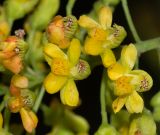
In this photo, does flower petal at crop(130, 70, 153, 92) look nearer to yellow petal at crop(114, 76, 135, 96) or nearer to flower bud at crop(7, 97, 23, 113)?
yellow petal at crop(114, 76, 135, 96)

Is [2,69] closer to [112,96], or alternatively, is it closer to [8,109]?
[8,109]

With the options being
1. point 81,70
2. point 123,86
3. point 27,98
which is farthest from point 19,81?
point 123,86

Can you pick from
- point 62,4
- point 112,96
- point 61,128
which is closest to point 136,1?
point 62,4

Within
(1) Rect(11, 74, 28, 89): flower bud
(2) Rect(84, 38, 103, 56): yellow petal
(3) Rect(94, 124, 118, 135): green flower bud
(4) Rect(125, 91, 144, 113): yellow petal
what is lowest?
(3) Rect(94, 124, 118, 135): green flower bud

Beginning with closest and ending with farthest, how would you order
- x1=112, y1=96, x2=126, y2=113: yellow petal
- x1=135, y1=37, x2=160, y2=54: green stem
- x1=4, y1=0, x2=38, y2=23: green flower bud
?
1. x1=112, y1=96, x2=126, y2=113: yellow petal
2. x1=135, y1=37, x2=160, y2=54: green stem
3. x1=4, y1=0, x2=38, y2=23: green flower bud

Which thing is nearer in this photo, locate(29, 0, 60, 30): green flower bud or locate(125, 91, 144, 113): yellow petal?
locate(125, 91, 144, 113): yellow petal

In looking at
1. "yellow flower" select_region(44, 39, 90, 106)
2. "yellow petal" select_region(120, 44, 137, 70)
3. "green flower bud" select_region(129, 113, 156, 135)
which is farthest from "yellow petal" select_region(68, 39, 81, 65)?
"green flower bud" select_region(129, 113, 156, 135)

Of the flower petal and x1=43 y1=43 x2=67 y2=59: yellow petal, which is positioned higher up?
x1=43 y1=43 x2=67 y2=59: yellow petal
